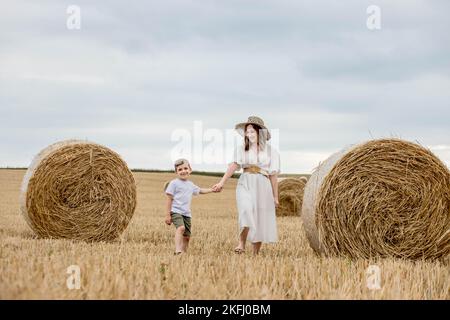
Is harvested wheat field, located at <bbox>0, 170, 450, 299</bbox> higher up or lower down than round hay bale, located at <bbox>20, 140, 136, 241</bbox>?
lower down

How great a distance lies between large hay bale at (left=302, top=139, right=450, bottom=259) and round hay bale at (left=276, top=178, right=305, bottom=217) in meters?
8.80

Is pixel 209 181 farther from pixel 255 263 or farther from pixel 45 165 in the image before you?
pixel 255 263

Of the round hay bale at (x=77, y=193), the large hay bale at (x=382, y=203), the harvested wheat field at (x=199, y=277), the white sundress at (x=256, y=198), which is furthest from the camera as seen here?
the round hay bale at (x=77, y=193)

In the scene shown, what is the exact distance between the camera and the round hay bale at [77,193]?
963 cm

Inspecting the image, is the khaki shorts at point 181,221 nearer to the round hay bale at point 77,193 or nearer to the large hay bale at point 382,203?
the large hay bale at point 382,203

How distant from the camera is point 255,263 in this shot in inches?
241

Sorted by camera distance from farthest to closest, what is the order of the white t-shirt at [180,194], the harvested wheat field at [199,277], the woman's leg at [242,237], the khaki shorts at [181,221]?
the white t-shirt at [180,194] < the khaki shorts at [181,221] < the woman's leg at [242,237] < the harvested wheat field at [199,277]

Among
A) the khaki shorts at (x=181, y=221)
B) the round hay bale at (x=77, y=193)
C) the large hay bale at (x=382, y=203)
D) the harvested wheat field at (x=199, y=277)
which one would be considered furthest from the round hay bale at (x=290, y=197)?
the large hay bale at (x=382, y=203)

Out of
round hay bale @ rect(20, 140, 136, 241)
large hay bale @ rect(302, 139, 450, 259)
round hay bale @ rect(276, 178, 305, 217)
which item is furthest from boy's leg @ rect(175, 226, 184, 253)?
round hay bale @ rect(276, 178, 305, 217)

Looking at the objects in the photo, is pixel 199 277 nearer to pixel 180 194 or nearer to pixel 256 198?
pixel 256 198

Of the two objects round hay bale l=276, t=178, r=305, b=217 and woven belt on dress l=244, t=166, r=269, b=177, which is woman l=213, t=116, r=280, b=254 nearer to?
woven belt on dress l=244, t=166, r=269, b=177

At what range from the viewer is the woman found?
771 centimetres
